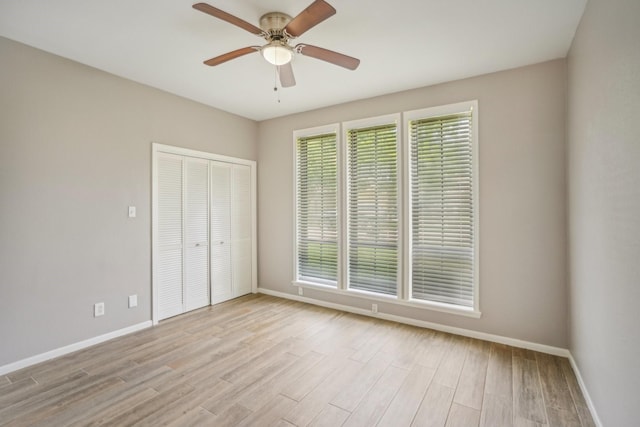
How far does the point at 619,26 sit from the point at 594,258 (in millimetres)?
1371

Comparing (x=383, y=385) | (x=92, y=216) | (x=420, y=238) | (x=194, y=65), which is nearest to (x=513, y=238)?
(x=420, y=238)

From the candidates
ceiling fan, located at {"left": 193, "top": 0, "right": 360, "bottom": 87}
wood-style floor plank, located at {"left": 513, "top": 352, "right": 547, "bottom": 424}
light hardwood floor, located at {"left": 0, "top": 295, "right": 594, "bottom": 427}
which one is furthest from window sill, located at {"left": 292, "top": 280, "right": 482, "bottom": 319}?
ceiling fan, located at {"left": 193, "top": 0, "right": 360, "bottom": 87}

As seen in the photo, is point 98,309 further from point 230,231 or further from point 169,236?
point 230,231

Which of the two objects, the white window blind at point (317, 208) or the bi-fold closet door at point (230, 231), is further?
the bi-fold closet door at point (230, 231)

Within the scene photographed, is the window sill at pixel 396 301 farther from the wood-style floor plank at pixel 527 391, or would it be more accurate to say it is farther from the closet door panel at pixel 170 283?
the closet door panel at pixel 170 283

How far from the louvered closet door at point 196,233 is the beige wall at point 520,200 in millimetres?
2896

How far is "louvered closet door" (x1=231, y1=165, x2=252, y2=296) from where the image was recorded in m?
4.62

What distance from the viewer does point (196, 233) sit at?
4.10 meters

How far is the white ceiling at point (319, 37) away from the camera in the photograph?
213 centimetres

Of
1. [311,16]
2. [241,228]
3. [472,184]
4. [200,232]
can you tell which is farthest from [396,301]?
[311,16]

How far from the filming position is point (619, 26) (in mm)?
1514

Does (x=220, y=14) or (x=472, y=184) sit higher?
(x=220, y=14)

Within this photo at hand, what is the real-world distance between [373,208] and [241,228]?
2.13 metres

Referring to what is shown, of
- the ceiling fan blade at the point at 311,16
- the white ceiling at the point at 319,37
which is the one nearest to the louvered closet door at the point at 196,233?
the white ceiling at the point at 319,37
